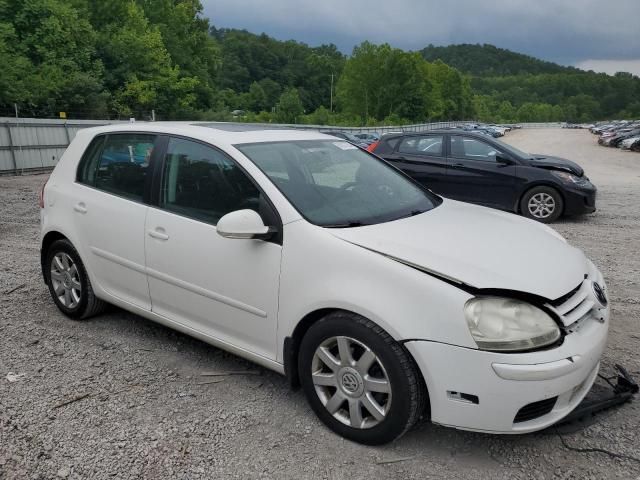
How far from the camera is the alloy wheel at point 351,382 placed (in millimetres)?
2604

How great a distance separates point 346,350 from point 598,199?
11.0m

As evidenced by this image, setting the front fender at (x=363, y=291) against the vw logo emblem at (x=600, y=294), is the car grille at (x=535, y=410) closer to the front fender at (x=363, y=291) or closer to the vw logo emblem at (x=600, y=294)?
the front fender at (x=363, y=291)

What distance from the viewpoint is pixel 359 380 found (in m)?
2.65

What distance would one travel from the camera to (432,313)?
2.43 meters

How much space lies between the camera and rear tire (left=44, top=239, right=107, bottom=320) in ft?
13.7

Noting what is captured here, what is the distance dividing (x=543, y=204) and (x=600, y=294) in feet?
21.2

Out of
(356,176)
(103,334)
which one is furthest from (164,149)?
(103,334)

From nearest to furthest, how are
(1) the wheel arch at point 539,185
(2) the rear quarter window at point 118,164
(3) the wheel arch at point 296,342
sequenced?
(3) the wheel arch at point 296,342, (2) the rear quarter window at point 118,164, (1) the wheel arch at point 539,185

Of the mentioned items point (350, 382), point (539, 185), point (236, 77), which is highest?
point (350, 382)

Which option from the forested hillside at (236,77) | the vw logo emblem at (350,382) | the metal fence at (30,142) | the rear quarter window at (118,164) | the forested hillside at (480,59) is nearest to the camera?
the vw logo emblem at (350,382)

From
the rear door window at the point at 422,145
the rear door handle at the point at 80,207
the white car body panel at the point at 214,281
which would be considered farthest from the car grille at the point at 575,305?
the rear door window at the point at 422,145

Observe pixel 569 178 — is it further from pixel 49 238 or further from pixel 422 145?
pixel 49 238

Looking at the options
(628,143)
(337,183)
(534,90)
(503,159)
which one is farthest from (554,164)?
(534,90)

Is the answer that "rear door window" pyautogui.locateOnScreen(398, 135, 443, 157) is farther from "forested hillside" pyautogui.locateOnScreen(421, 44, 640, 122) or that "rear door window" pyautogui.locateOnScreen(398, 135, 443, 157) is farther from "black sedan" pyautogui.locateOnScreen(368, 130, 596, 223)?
"forested hillside" pyautogui.locateOnScreen(421, 44, 640, 122)
